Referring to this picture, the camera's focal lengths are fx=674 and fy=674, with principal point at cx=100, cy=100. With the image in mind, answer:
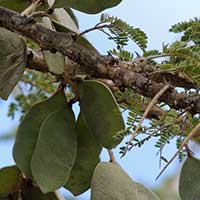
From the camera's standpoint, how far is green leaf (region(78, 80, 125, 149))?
2.55ft

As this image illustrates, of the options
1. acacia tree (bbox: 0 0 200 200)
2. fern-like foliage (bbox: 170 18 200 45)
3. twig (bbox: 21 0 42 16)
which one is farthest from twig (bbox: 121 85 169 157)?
twig (bbox: 21 0 42 16)

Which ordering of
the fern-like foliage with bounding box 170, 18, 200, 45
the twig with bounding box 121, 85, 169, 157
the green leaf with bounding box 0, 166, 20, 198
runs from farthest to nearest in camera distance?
the green leaf with bounding box 0, 166, 20, 198 < the fern-like foliage with bounding box 170, 18, 200, 45 < the twig with bounding box 121, 85, 169, 157

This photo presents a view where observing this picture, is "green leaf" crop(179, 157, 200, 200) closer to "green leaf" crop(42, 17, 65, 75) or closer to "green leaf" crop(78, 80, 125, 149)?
"green leaf" crop(78, 80, 125, 149)

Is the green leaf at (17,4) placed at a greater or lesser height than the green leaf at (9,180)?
greater

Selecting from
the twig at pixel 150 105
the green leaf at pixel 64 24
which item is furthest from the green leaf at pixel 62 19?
the twig at pixel 150 105

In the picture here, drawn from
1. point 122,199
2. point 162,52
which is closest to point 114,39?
point 162,52

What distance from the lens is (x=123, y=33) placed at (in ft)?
2.58

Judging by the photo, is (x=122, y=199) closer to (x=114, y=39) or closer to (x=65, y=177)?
(x=65, y=177)

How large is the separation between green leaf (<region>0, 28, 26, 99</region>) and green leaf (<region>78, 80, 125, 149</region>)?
84mm

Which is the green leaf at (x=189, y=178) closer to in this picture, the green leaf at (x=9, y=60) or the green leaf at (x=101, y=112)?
the green leaf at (x=101, y=112)

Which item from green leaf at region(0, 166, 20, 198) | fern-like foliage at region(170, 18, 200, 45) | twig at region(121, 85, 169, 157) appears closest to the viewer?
twig at region(121, 85, 169, 157)

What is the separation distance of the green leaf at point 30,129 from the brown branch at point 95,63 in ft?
0.41

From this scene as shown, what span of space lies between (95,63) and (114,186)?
14 cm

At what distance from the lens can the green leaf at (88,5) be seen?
31.0 inches
